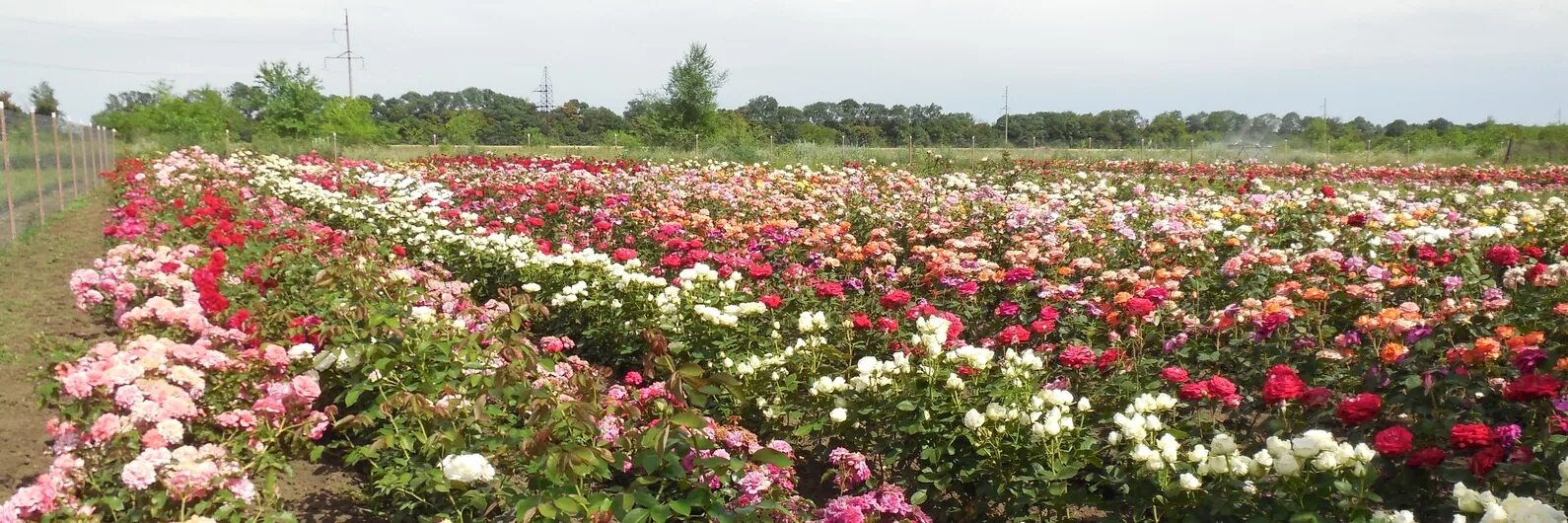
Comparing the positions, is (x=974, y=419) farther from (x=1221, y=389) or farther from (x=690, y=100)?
(x=690, y=100)

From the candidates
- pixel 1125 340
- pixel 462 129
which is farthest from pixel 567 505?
pixel 462 129

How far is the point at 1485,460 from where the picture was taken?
195 centimetres

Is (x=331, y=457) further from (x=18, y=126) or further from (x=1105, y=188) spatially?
(x=18, y=126)

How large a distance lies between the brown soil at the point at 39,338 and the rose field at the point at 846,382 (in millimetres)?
92

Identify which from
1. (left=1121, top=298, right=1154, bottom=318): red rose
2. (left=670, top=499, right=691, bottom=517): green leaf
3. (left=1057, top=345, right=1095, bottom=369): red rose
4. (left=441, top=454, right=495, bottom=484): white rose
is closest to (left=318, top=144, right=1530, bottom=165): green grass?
(left=1121, top=298, right=1154, bottom=318): red rose

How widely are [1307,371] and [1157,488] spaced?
1.07m

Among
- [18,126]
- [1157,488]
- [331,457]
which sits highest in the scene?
[18,126]

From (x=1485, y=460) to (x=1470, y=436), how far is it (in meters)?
0.05

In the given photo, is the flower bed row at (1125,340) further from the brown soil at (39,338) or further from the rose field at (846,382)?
the brown soil at (39,338)

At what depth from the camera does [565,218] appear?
8.07 m

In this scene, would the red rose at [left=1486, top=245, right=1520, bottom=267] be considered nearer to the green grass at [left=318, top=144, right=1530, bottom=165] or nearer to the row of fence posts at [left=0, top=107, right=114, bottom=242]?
the row of fence posts at [left=0, top=107, right=114, bottom=242]

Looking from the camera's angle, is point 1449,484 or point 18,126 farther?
A: point 18,126

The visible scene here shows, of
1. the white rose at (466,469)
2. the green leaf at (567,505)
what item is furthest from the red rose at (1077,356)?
the white rose at (466,469)

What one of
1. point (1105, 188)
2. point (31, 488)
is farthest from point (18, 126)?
point (1105, 188)
